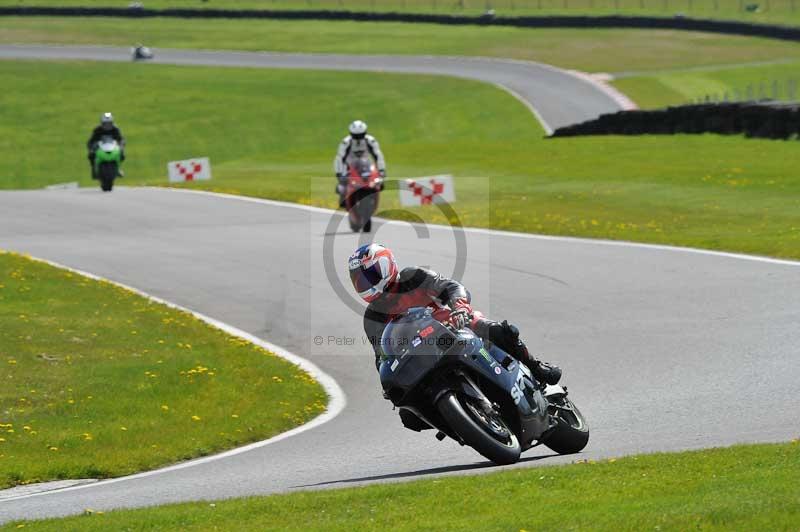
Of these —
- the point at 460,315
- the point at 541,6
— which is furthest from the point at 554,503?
the point at 541,6

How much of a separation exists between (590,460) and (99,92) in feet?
177

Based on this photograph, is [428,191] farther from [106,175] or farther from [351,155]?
[106,175]

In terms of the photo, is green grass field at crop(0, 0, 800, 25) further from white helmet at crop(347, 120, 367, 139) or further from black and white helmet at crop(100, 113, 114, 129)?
white helmet at crop(347, 120, 367, 139)

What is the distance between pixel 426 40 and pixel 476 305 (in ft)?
201

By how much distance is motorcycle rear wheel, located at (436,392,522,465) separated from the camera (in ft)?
28.7

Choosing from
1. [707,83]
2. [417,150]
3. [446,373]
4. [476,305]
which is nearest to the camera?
[446,373]

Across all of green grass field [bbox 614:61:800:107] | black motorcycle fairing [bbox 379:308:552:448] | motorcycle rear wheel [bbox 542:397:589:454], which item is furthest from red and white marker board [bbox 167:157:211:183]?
black motorcycle fairing [bbox 379:308:552:448]

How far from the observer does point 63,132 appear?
52.7 meters

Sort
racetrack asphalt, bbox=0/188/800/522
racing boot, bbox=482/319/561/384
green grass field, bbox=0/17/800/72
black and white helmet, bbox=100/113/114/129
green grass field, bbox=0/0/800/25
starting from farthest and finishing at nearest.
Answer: green grass field, bbox=0/0/800/25 < green grass field, bbox=0/17/800/72 < black and white helmet, bbox=100/113/114/129 < racetrack asphalt, bbox=0/188/800/522 < racing boot, bbox=482/319/561/384

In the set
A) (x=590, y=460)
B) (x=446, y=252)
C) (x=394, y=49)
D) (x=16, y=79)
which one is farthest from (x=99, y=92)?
(x=590, y=460)

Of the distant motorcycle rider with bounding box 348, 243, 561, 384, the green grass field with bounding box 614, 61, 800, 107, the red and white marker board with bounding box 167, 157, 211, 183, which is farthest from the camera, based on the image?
the green grass field with bounding box 614, 61, 800, 107

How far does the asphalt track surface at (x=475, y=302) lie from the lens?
1002 centimetres

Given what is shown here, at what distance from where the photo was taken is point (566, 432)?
384 inches

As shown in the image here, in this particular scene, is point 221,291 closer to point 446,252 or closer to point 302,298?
point 302,298
